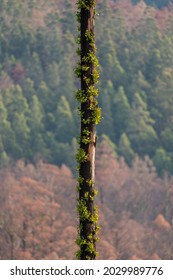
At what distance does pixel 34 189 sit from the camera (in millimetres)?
153625

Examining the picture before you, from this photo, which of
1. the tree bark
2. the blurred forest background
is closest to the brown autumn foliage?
the blurred forest background

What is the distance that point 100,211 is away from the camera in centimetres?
14925

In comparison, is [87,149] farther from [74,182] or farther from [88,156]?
→ [74,182]

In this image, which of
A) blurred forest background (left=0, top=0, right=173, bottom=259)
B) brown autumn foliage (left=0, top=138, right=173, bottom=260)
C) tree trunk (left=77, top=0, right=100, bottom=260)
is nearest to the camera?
tree trunk (left=77, top=0, right=100, bottom=260)

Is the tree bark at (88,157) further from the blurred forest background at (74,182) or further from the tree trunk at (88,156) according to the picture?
the blurred forest background at (74,182)

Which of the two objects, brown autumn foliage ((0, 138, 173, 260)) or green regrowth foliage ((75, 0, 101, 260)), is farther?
brown autumn foliage ((0, 138, 173, 260))

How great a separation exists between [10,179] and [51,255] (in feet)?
133

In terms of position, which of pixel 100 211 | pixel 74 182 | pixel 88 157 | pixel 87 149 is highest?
pixel 74 182

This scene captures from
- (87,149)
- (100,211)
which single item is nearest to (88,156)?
(87,149)

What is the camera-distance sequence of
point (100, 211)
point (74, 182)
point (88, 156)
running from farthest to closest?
point (74, 182) < point (100, 211) < point (88, 156)

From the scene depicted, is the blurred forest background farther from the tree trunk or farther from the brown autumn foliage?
the tree trunk

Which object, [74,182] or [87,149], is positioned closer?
[87,149]

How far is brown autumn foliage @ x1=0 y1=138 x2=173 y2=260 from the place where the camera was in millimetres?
129875
